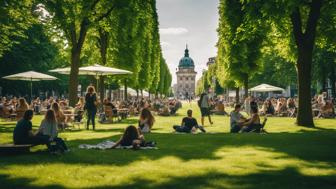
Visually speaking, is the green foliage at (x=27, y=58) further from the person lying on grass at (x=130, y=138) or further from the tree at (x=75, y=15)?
the person lying on grass at (x=130, y=138)

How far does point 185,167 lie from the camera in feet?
30.4

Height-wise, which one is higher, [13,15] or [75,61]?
[13,15]

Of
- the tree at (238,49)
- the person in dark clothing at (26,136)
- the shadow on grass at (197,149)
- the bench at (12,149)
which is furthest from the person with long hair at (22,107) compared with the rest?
the tree at (238,49)

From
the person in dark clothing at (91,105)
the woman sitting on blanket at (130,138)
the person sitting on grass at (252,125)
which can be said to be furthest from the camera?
the person in dark clothing at (91,105)

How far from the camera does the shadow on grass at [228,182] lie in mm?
7414

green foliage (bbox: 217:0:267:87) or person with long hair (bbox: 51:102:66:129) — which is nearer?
person with long hair (bbox: 51:102:66:129)

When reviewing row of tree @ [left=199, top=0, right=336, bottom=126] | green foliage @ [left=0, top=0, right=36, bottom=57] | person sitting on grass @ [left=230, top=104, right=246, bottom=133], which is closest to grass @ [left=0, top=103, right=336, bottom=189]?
person sitting on grass @ [left=230, top=104, right=246, bottom=133]

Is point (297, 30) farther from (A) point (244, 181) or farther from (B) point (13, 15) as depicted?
(B) point (13, 15)

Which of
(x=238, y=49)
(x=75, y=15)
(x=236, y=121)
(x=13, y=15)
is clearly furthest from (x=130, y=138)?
(x=238, y=49)

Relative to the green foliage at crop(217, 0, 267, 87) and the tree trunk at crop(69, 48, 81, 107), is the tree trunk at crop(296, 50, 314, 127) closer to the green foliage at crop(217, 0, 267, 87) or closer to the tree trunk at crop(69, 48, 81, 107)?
the tree trunk at crop(69, 48, 81, 107)

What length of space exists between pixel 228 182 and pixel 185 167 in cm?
169

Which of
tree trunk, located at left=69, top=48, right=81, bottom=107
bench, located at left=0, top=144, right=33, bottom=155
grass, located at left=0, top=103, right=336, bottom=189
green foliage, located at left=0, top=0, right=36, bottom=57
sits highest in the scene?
green foliage, located at left=0, top=0, right=36, bottom=57

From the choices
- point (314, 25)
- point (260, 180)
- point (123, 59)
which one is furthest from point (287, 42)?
point (123, 59)

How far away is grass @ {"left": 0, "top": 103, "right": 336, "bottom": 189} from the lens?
7668mm
